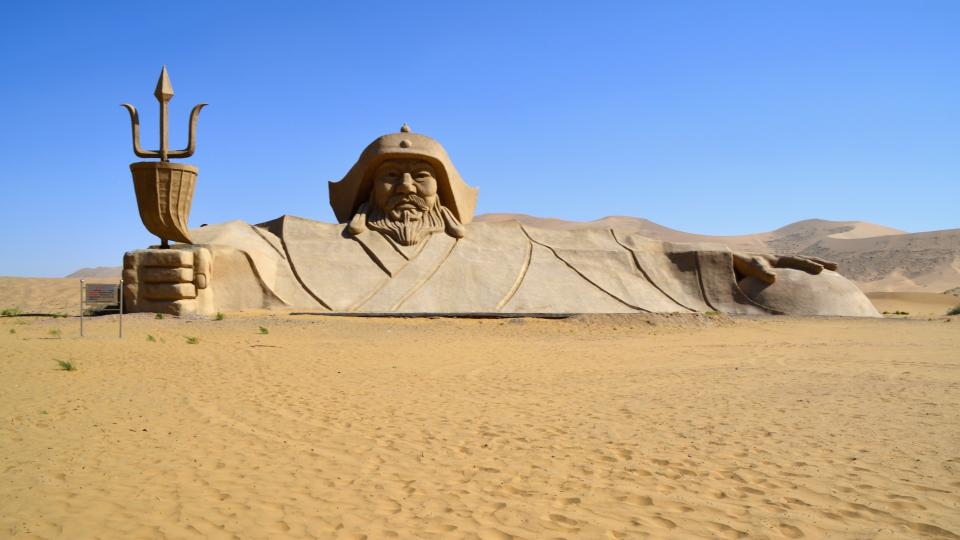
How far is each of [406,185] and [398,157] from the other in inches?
24.0

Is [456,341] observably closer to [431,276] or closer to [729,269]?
[431,276]

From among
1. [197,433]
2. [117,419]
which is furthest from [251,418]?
[117,419]

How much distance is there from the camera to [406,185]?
1454 centimetres

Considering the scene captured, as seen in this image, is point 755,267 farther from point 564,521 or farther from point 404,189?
point 564,521

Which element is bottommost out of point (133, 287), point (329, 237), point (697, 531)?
point (697, 531)

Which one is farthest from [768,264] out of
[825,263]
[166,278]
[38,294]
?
[38,294]

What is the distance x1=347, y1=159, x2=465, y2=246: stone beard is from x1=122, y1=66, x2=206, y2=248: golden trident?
3748 mm

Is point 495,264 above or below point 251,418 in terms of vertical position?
above

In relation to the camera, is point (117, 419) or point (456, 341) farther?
point (456, 341)

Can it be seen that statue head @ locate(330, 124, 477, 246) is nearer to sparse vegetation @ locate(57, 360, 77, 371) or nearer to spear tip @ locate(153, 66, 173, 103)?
spear tip @ locate(153, 66, 173, 103)

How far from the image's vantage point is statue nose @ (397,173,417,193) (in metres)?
14.5

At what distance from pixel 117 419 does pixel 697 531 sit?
3.93m

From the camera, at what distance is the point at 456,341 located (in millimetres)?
10172

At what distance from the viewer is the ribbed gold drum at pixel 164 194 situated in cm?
1087
